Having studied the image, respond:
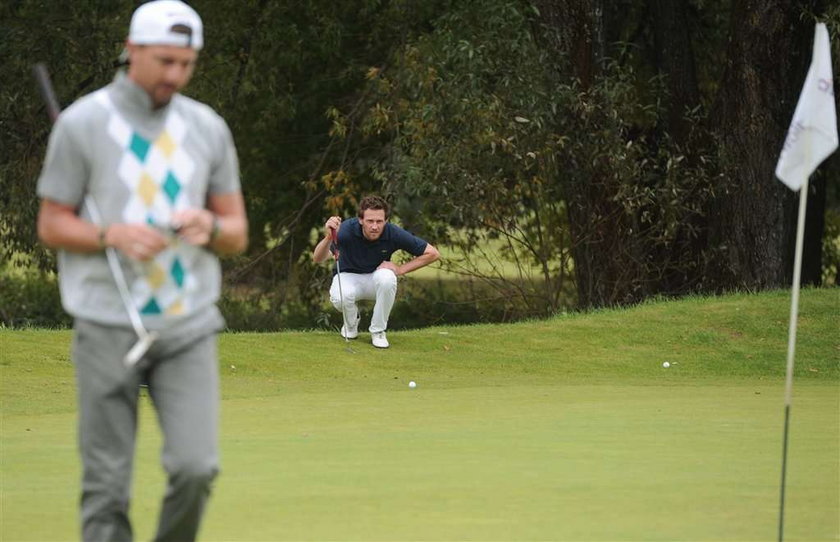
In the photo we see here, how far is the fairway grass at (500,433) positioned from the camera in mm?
6984

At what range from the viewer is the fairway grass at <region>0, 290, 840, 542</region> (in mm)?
6984

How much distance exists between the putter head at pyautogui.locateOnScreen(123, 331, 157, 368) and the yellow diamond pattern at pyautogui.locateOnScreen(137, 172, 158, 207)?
0.40 meters

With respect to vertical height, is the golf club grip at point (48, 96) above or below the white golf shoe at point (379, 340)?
above

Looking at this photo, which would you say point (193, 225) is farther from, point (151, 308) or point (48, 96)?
point (48, 96)

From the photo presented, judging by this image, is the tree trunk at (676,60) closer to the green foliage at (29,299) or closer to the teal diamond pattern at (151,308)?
the green foliage at (29,299)

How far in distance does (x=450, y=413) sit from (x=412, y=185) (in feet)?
34.5

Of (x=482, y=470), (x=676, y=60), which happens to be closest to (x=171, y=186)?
(x=482, y=470)

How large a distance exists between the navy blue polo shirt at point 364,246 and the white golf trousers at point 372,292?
0.10 meters

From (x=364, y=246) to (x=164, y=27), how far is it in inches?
433

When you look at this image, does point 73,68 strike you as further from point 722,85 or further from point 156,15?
point 156,15

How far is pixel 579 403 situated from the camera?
38.9 ft

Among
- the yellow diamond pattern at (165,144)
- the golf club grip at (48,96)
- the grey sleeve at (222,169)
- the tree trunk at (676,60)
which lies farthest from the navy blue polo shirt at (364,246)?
the yellow diamond pattern at (165,144)

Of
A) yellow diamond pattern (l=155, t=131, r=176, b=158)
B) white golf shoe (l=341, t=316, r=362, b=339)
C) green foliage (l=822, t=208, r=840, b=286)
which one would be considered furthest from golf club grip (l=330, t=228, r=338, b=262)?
green foliage (l=822, t=208, r=840, b=286)

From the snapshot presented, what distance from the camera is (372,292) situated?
15.8 m
